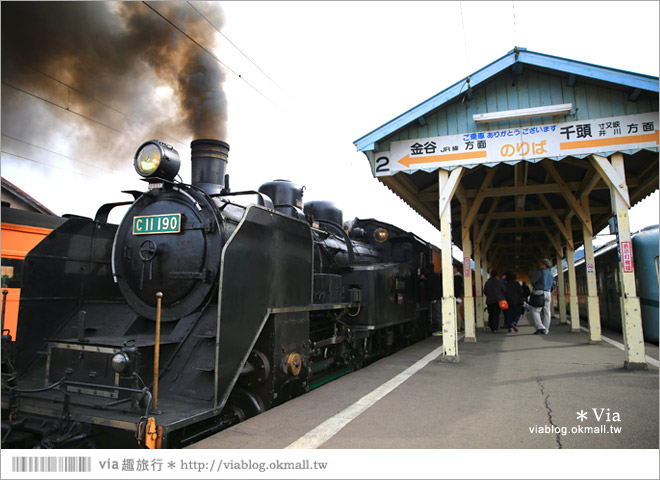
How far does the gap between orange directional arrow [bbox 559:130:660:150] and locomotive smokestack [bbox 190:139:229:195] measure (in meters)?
Answer: 4.42

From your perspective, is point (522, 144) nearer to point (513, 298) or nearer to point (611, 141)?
point (611, 141)

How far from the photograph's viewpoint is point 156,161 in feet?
13.1

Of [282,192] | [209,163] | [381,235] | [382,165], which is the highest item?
[382,165]

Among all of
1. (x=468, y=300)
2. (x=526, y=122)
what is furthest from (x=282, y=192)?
(x=468, y=300)

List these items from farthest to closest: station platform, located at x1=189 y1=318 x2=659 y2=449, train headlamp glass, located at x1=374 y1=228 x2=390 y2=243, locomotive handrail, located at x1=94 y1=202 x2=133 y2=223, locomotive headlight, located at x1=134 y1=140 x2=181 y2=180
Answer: train headlamp glass, located at x1=374 y1=228 x2=390 y2=243, locomotive handrail, located at x1=94 y1=202 x2=133 y2=223, locomotive headlight, located at x1=134 y1=140 x2=181 y2=180, station platform, located at x1=189 y1=318 x2=659 y2=449

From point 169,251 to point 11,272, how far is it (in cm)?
348

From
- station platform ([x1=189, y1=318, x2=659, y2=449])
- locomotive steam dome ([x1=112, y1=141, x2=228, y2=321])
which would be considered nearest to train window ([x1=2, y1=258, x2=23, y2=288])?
locomotive steam dome ([x1=112, y1=141, x2=228, y2=321])

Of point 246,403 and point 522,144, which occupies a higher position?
point 522,144

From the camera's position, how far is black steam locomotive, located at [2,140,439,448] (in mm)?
3055

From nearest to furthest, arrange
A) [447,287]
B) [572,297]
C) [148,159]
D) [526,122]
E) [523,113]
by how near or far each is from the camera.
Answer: [148,159]
[523,113]
[526,122]
[447,287]
[572,297]

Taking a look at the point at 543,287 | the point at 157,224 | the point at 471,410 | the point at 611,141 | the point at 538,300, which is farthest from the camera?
the point at 538,300

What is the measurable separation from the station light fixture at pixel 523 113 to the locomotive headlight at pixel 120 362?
17.1 ft

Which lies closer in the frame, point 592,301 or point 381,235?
point 592,301

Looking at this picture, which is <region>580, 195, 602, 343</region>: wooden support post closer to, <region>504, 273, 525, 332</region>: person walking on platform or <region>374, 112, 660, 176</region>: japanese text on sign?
<region>504, 273, 525, 332</region>: person walking on platform
